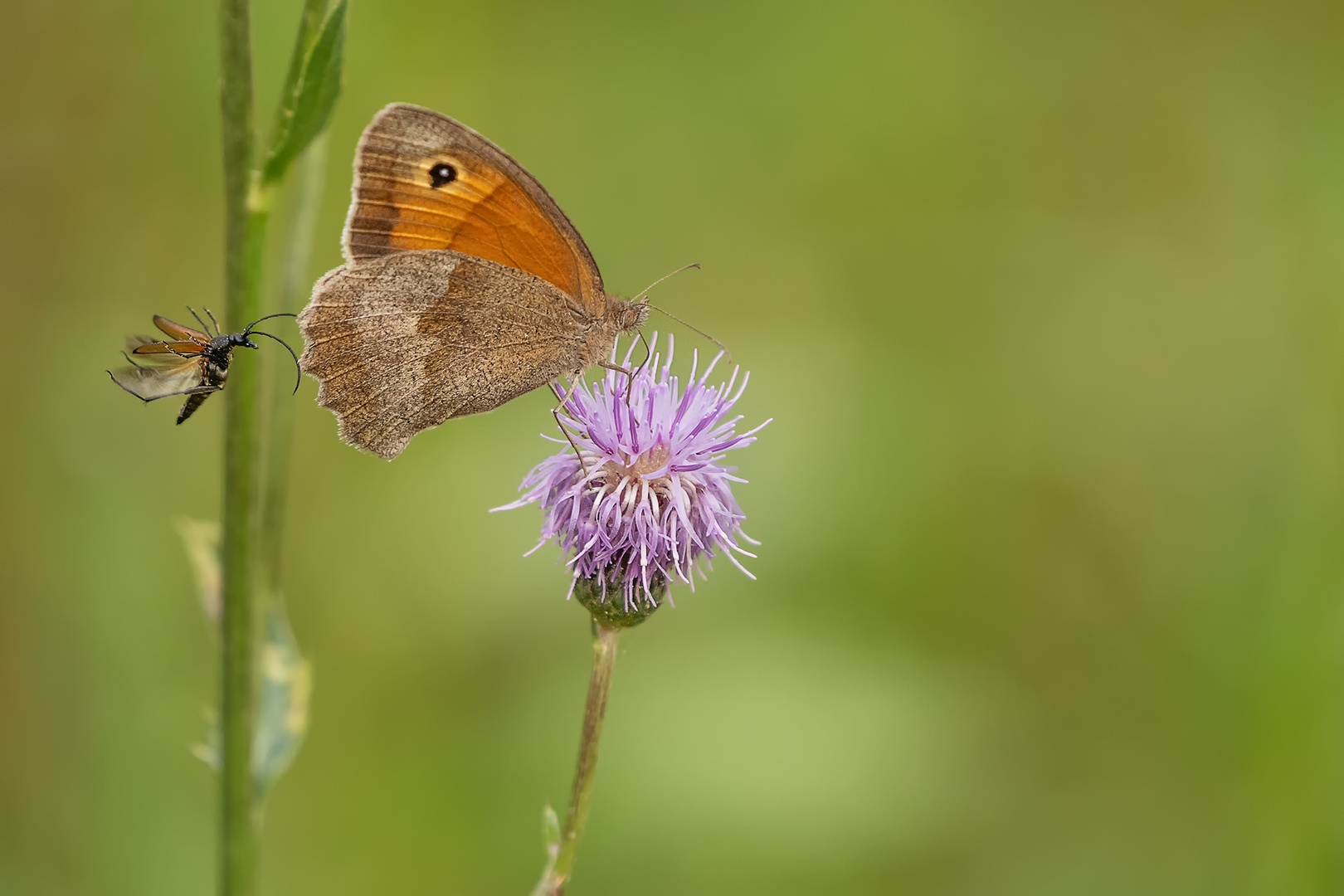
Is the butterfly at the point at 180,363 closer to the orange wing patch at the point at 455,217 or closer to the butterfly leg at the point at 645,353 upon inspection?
the orange wing patch at the point at 455,217

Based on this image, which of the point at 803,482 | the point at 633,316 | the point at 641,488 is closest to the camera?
the point at 641,488

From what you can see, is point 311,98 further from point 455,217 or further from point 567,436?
point 567,436

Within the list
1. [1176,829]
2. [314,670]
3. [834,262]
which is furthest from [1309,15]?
A: [314,670]

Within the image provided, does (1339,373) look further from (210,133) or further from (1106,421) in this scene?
(210,133)

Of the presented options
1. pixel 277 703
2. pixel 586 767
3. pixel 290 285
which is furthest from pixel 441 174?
pixel 586 767

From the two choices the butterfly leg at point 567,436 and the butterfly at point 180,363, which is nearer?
the butterfly at point 180,363

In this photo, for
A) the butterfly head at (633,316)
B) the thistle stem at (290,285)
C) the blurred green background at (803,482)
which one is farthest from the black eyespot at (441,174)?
the blurred green background at (803,482)

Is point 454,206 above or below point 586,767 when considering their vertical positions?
above
